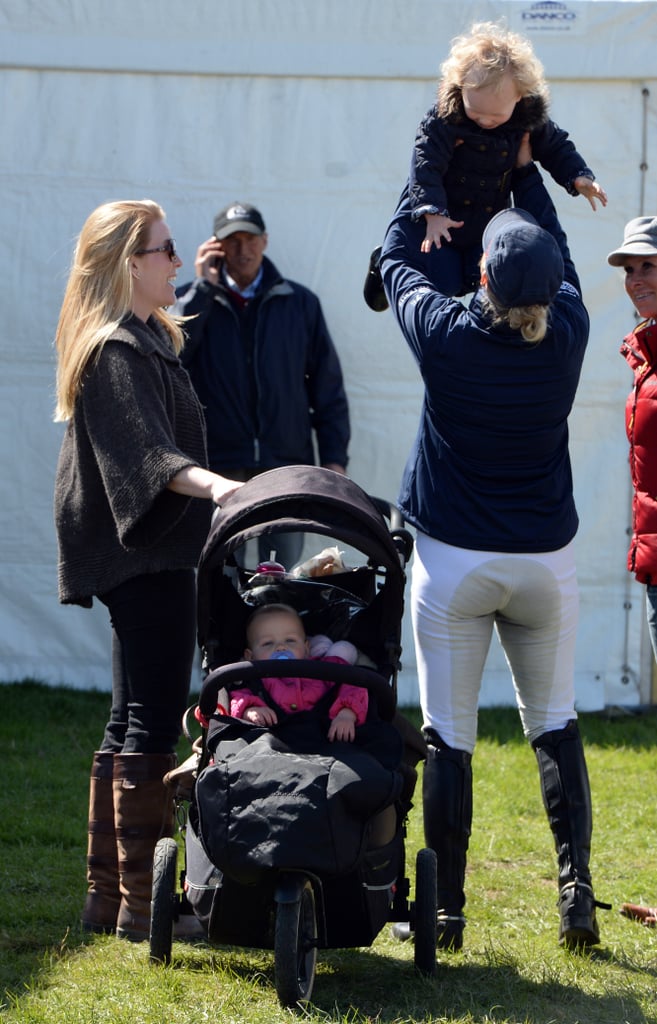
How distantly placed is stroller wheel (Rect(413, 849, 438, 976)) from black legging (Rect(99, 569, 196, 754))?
2.70ft

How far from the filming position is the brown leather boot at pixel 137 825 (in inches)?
148

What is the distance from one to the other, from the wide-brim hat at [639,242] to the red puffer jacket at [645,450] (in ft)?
0.74

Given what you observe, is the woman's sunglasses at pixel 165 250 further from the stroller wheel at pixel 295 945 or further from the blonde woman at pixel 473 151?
the stroller wheel at pixel 295 945

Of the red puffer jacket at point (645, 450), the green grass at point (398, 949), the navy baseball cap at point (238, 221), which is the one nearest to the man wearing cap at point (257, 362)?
the navy baseball cap at point (238, 221)

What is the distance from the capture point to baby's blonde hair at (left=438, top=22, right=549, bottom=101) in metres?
3.74

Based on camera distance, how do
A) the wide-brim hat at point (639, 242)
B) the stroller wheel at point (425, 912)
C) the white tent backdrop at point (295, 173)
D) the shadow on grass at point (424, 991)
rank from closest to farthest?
the shadow on grass at point (424, 991)
the stroller wheel at point (425, 912)
the wide-brim hat at point (639, 242)
the white tent backdrop at point (295, 173)

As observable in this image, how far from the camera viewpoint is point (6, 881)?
4.30 metres

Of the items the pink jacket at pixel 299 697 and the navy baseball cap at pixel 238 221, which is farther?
the navy baseball cap at pixel 238 221

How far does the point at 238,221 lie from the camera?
6.20 m

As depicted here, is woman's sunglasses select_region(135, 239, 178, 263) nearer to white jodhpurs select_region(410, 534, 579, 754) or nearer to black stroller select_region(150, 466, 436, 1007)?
black stroller select_region(150, 466, 436, 1007)

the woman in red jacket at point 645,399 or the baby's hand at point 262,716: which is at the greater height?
the woman in red jacket at point 645,399

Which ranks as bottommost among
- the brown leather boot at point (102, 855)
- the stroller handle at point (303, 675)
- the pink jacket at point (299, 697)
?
the brown leather boot at point (102, 855)

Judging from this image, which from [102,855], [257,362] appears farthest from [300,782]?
[257,362]

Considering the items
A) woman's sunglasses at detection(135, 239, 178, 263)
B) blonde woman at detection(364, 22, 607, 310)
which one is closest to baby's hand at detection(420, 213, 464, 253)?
blonde woman at detection(364, 22, 607, 310)
